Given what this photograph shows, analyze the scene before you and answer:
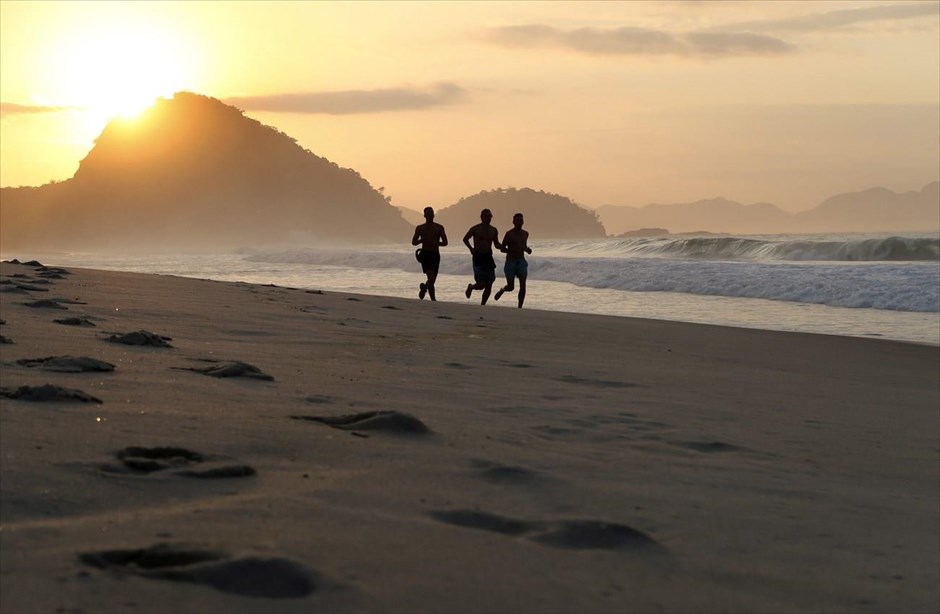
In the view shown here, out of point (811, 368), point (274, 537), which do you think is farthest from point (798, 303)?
point (274, 537)

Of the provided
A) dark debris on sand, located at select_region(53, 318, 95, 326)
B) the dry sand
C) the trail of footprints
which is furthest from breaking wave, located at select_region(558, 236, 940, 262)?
the trail of footprints

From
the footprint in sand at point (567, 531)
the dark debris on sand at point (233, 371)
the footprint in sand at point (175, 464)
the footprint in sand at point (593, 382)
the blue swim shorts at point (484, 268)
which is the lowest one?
the footprint in sand at point (567, 531)

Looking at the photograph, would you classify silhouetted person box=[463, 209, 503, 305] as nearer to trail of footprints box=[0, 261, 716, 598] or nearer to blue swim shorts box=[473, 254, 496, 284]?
blue swim shorts box=[473, 254, 496, 284]

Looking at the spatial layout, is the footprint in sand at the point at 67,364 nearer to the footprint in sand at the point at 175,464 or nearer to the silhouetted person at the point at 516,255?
the footprint in sand at the point at 175,464

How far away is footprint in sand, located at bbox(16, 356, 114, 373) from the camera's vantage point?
4184 millimetres

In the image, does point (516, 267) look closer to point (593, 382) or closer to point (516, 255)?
point (516, 255)

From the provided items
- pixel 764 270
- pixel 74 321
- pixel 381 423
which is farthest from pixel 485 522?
pixel 764 270

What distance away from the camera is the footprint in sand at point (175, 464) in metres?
2.65

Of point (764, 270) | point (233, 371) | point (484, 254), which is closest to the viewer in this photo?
point (233, 371)

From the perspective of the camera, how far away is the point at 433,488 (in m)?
2.79

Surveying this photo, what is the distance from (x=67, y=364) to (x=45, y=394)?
0.83 metres

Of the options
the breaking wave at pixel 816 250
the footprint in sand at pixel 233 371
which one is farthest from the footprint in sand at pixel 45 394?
the breaking wave at pixel 816 250

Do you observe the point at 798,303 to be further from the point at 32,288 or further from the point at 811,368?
the point at 32,288

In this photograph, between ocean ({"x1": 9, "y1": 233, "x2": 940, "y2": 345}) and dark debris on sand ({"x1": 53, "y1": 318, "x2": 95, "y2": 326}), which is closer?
dark debris on sand ({"x1": 53, "y1": 318, "x2": 95, "y2": 326})
